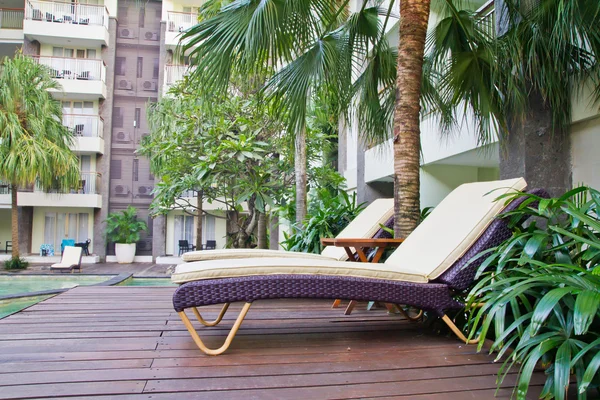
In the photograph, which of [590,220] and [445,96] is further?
[445,96]

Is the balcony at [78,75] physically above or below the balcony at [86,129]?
above

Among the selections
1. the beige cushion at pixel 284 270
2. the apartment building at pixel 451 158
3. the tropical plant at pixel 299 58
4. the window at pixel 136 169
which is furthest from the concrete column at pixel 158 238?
the beige cushion at pixel 284 270

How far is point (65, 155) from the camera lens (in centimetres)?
1634

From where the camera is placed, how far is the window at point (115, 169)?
2188 cm

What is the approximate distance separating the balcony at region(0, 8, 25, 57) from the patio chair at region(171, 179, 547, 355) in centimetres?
2336

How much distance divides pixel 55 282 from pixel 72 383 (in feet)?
34.7

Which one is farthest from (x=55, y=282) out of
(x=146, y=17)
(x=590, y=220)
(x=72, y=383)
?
(x=146, y=17)

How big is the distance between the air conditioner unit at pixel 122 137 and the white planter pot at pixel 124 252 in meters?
5.01

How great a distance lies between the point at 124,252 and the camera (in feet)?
68.9

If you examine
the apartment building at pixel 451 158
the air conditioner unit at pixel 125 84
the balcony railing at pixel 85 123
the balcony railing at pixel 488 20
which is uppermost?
the air conditioner unit at pixel 125 84

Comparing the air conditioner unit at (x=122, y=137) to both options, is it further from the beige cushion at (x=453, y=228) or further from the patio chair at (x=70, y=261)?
the beige cushion at (x=453, y=228)

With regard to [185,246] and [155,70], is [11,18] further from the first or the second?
[185,246]

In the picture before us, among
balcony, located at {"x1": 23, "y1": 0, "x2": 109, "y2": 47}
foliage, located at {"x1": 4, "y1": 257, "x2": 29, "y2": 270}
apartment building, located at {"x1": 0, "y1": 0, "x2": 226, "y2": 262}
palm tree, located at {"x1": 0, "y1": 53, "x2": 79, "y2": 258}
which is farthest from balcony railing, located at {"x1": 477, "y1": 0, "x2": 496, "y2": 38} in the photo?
balcony, located at {"x1": 23, "y1": 0, "x2": 109, "y2": 47}

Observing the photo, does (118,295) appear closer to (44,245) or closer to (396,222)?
(396,222)
